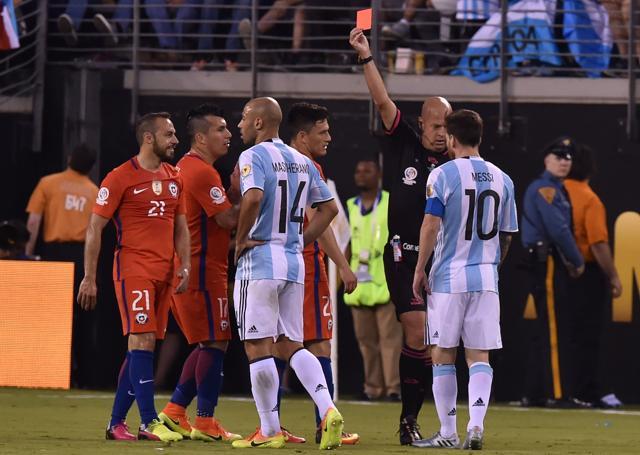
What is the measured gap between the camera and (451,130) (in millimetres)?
9117

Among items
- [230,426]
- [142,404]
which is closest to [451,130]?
[142,404]

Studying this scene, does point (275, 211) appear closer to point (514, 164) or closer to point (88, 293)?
point (88, 293)

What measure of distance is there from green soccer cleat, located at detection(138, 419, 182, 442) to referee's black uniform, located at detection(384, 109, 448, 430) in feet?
4.91

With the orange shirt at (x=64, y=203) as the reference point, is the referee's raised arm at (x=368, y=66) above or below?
above

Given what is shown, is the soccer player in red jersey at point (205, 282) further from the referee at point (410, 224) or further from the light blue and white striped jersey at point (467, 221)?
the light blue and white striped jersey at point (467, 221)

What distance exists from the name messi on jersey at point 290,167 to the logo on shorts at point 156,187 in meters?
1.05

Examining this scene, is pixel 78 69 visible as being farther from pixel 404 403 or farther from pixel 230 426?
pixel 404 403

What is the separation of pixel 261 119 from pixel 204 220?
1.06 meters

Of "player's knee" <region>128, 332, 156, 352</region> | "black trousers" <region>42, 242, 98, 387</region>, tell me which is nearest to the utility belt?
"black trousers" <region>42, 242, 98, 387</region>

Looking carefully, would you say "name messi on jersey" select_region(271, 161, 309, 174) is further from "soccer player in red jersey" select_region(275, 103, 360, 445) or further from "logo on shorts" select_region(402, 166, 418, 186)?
"logo on shorts" select_region(402, 166, 418, 186)

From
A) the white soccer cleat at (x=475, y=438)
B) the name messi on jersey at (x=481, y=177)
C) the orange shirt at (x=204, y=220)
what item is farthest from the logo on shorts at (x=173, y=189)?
the white soccer cleat at (x=475, y=438)

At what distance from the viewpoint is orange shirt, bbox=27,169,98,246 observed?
14.9 metres

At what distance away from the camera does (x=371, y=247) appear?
49.2 ft

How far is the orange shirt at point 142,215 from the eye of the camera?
31.4 ft
